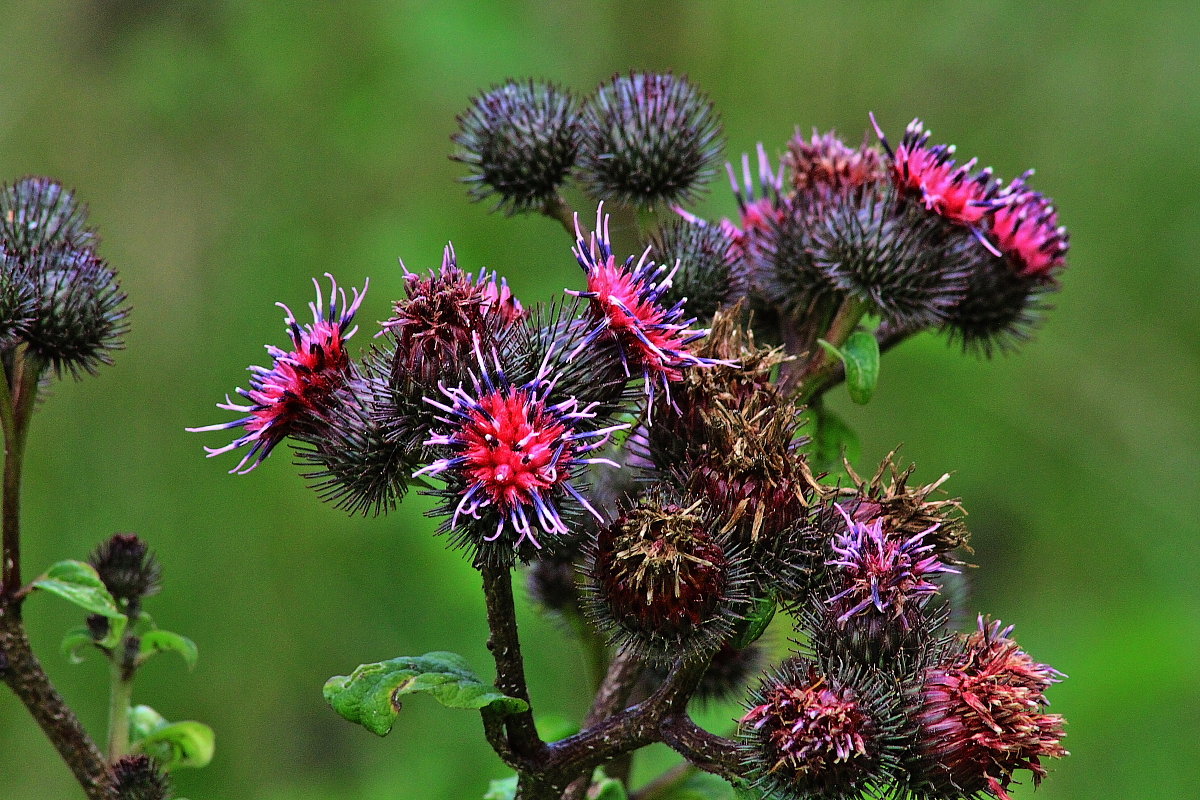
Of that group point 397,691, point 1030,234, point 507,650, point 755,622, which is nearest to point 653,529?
point 755,622

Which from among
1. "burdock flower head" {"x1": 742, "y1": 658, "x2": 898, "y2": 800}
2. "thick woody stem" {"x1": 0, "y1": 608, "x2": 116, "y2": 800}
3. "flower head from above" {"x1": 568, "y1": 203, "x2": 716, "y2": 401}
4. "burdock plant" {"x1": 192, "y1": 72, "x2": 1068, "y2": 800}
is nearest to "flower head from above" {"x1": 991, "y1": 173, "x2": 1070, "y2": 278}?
"burdock plant" {"x1": 192, "y1": 72, "x2": 1068, "y2": 800}

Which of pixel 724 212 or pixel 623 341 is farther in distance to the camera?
pixel 724 212

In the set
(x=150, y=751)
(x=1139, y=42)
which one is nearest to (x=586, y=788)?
(x=150, y=751)

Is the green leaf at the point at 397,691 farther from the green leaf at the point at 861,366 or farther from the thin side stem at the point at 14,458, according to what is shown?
the green leaf at the point at 861,366

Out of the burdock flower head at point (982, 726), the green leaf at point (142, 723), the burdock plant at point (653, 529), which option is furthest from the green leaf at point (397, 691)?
the green leaf at point (142, 723)

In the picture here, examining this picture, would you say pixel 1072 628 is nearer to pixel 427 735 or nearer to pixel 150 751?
pixel 427 735

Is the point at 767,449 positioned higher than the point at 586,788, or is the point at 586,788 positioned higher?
the point at 767,449
